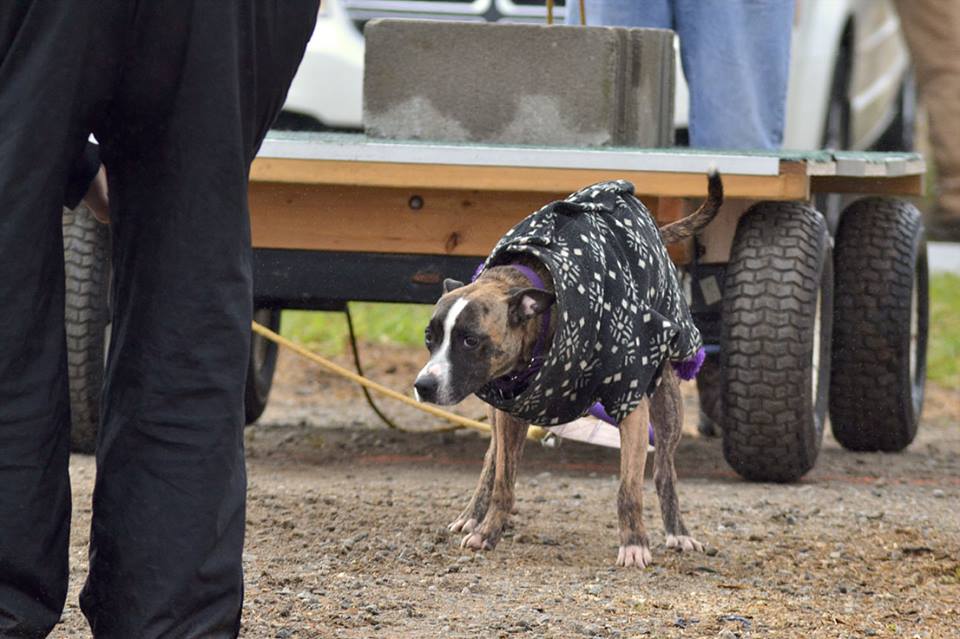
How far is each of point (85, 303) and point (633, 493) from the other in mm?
1841

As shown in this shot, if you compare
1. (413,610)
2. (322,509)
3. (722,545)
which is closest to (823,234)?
(722,545)

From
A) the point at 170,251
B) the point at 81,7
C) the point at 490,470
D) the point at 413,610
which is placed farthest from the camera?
the point at 490,470

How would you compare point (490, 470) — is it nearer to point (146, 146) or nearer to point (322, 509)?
point (322, 509)

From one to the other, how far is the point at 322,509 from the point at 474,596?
95 cm

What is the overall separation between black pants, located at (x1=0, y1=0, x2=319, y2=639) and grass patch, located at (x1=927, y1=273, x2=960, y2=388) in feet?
18.4

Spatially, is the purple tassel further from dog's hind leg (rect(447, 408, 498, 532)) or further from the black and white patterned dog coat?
dog's hind leg (rect(447, 408, 498, 532))

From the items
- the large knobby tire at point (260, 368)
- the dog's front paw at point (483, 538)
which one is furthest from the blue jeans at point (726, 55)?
the dog's front paw at point (483, 538)

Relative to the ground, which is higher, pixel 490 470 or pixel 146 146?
pixel 146 146

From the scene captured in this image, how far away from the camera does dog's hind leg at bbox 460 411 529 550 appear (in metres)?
3.82

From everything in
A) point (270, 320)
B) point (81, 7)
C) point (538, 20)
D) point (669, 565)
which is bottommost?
point (669, 565)

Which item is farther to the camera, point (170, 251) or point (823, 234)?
point (823, 234)

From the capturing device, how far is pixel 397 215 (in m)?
4.67

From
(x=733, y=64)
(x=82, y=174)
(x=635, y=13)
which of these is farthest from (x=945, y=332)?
(x=82, y=174)

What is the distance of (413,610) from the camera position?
3117 millimetres
